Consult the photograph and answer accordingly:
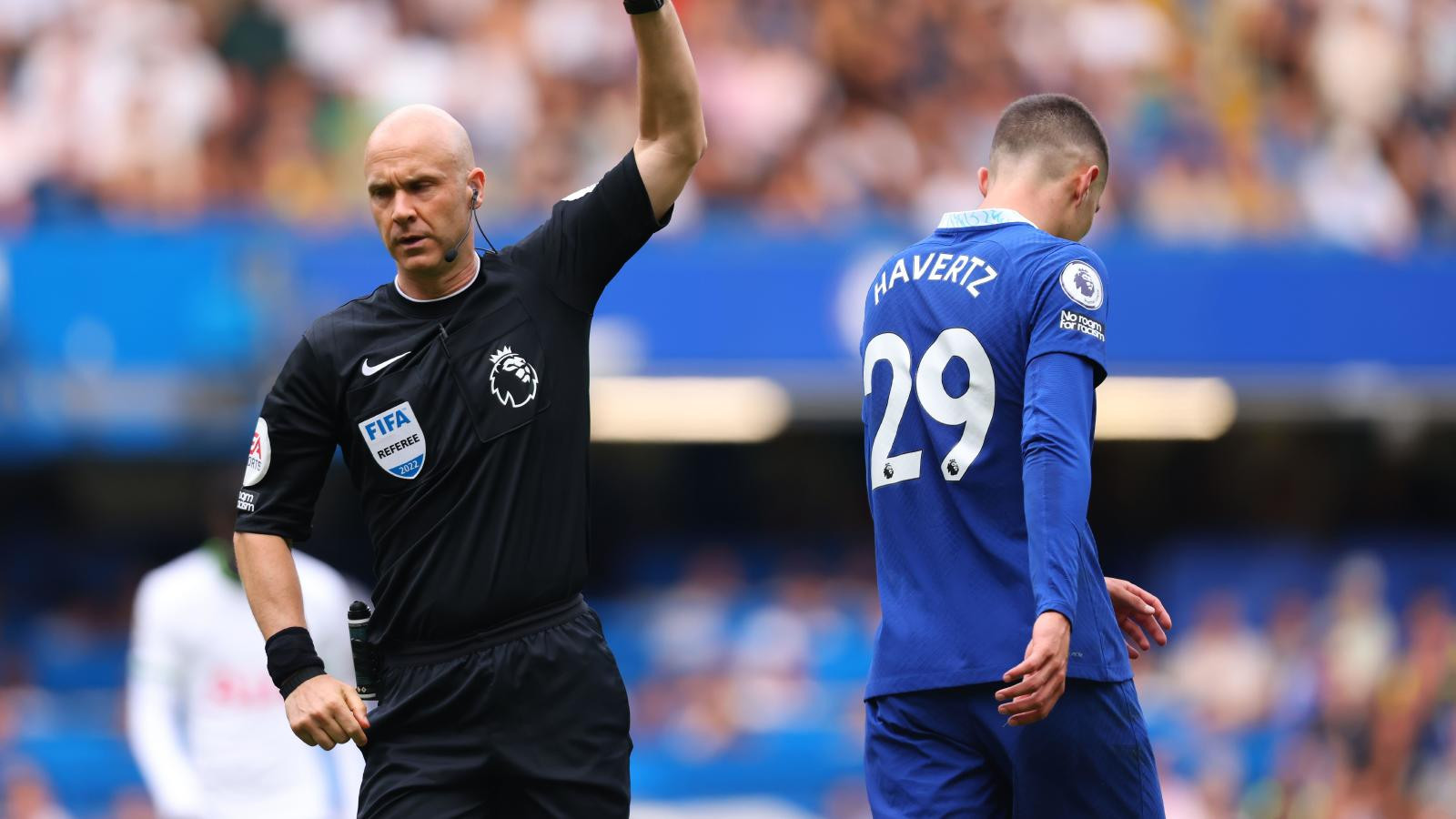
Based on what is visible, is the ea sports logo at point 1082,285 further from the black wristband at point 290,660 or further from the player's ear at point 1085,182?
A: the black wristband at point 290,660

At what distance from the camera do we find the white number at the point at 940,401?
166 inches

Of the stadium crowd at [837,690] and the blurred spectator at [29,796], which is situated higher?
the stadium crowd at [837,690]

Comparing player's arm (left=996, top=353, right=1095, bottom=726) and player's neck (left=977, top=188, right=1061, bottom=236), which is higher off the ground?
player's neck (left=977, top=188, right=1061, bottom=236)

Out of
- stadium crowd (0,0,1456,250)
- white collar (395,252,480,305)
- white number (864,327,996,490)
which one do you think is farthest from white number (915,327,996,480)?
stadium crowd (0,0,1456,250)

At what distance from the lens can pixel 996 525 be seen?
13.7 ft

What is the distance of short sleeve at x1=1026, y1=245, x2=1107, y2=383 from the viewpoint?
4.07 metres

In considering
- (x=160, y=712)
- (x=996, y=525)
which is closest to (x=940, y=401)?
(x=996, y=525)

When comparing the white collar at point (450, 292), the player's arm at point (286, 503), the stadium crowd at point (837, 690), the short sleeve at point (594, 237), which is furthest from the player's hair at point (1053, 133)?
the stadium crowd at point (837, 690)

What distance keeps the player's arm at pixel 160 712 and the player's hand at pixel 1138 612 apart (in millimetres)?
3583

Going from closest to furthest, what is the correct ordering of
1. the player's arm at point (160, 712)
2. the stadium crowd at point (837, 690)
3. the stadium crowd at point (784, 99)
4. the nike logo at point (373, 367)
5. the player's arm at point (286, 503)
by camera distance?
the player's arm at point (286, 503) → the nike logo at point (373, 367) → the player's arm at point (160, 712) → the stadium crowd at point (837, 690) → the stadium crowd at point (784, 99)

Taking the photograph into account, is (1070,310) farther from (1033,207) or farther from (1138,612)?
(1138,612)

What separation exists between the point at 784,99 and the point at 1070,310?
10179 mm

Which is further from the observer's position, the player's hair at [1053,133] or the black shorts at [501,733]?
the player's hair at [1053,133]

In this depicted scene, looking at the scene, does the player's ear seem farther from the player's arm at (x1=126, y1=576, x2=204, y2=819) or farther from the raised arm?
the player's arm at (x1=126, y1=576, x2=204, y2=819)
